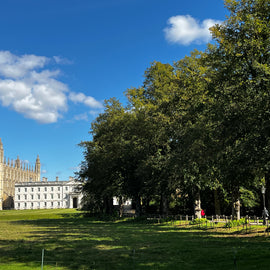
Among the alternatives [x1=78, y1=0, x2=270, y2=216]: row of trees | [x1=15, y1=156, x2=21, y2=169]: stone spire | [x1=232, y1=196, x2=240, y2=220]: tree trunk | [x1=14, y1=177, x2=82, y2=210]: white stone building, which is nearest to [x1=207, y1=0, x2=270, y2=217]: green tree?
[x1=78, y1=0, x2=270, y2=216]: row of trees

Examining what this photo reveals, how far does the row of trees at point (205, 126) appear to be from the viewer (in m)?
21.5

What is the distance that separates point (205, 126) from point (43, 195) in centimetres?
15568

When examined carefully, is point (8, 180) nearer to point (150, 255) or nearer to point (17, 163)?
point (17, 163)

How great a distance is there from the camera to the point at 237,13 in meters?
24.5

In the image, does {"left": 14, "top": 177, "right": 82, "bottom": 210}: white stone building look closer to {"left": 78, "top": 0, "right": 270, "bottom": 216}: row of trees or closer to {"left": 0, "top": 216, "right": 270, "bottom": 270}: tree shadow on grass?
{"left": 78, "top": 0, "right": 270, "bottom": 216}: row of trees

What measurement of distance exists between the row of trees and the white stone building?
113783 millimetres

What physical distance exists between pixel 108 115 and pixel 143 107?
1113cm

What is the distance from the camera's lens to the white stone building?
550 feet

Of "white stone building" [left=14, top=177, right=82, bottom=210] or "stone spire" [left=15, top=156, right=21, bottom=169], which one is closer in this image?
"white stone building" [left=14, top=177, right=82, bottom=210]

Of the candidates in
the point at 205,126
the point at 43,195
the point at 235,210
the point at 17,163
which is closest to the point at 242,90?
the point at 205,126

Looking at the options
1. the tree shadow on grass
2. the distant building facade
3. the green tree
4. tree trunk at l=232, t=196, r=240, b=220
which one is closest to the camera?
the tree shadow on grass

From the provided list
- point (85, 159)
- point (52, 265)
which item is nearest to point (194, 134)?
point (52, 265)

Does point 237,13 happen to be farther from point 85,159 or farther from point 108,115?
point 85,159

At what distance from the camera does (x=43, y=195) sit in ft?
557
